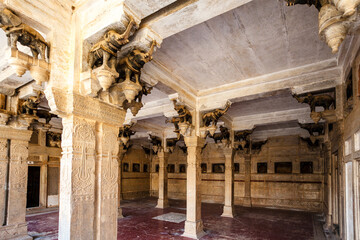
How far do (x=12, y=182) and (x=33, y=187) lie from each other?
5.89 meters

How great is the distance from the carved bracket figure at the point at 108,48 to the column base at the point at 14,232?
5.51 metres

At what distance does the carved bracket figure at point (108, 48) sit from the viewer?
2.88 metres

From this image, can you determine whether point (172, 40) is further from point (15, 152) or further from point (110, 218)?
point (15, 152)

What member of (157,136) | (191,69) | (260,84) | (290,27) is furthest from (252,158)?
(290,27)

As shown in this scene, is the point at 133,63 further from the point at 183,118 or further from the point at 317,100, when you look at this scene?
the point at 317,100

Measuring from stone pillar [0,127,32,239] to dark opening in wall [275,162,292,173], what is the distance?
41.3ft

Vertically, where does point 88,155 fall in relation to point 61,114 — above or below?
below

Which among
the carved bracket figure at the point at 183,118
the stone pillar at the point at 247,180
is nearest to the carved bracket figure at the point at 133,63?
the carved bracket figure at the point at 183,118

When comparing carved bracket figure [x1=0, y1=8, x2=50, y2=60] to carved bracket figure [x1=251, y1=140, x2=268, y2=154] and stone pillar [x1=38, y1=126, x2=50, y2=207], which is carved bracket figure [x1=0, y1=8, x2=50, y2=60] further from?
carved bracket figure [x1=251, y1=140, x2=268, y2=154]

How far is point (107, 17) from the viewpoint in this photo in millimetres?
2930

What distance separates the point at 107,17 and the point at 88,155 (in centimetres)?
192

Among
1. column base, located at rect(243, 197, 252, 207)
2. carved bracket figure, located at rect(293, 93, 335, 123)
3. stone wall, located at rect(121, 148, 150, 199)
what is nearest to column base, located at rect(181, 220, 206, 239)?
carved bracket figure, located at rect(293, 93, 335, 123)

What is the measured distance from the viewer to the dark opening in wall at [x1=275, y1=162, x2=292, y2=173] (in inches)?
521

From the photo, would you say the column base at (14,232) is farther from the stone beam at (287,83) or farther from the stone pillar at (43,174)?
the stone beam at (287,83)
